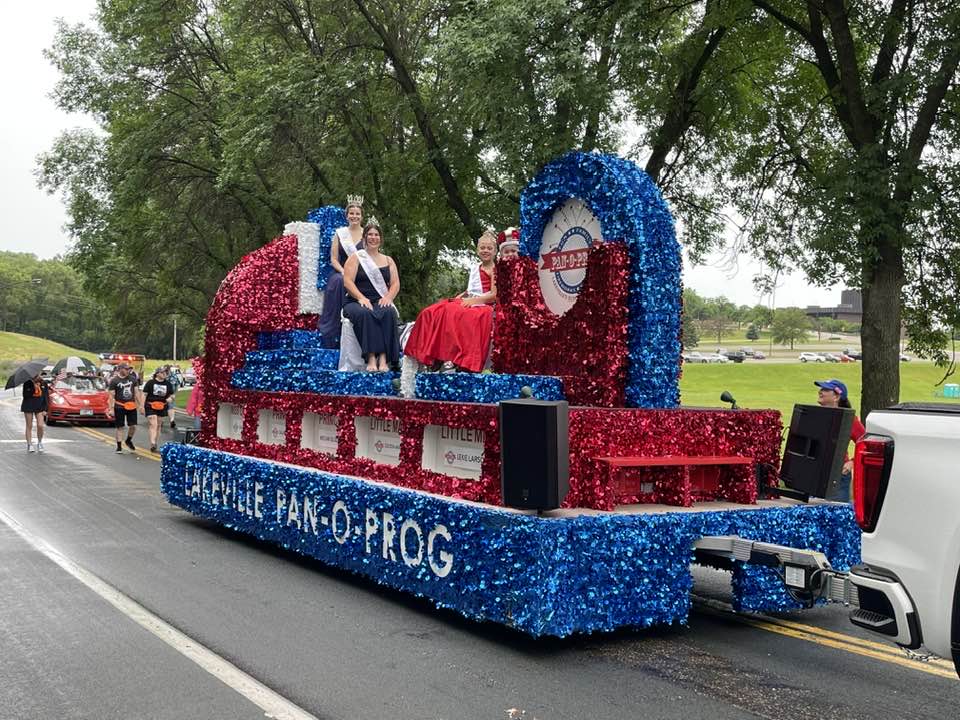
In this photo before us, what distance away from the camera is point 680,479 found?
276 inches

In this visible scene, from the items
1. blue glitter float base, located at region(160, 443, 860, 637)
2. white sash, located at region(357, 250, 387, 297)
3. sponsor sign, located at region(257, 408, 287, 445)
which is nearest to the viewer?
blue glitter float base, located at region(160, 443, 860, 637)

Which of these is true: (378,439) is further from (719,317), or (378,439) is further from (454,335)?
(719,317)

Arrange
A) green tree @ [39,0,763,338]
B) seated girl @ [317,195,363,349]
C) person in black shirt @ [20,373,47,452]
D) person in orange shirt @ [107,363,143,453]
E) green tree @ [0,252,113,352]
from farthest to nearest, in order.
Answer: green tree @ [0,252,113,352] → person in orange shirt @ [107,363,143,453] → person in black shirt @ [20,373,47,452] → green tree @ [39,0,763,338] → seated girl @ [317,195,363,349]

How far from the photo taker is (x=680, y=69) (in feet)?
60.7

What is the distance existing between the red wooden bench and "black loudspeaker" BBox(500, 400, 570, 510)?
0.65 metres

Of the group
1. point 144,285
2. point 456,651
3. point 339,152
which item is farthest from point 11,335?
point 456,651

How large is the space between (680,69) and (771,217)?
318 cm

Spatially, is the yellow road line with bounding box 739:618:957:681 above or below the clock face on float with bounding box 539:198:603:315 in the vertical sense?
below

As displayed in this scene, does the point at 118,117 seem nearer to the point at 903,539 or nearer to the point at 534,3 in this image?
the point at 534,3

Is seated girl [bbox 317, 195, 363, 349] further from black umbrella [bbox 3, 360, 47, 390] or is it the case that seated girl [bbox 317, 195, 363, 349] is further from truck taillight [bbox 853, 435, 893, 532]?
black umbrella [bbox 3, 360, 47, 390]

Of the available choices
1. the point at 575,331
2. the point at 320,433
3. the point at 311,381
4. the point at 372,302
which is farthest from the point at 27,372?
the point at 575,331

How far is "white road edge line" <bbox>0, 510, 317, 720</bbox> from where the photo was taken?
522cm

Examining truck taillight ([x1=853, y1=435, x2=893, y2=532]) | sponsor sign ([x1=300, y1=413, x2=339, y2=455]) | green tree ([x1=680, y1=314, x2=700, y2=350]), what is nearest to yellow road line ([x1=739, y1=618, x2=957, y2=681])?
→ green tree ([x1=680, y1=314, x2=700, y2=350])

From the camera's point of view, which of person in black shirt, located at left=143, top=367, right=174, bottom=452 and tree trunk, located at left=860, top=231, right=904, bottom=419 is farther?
person in black shirt, located at left=143, top=367, right=174, bottom=452
